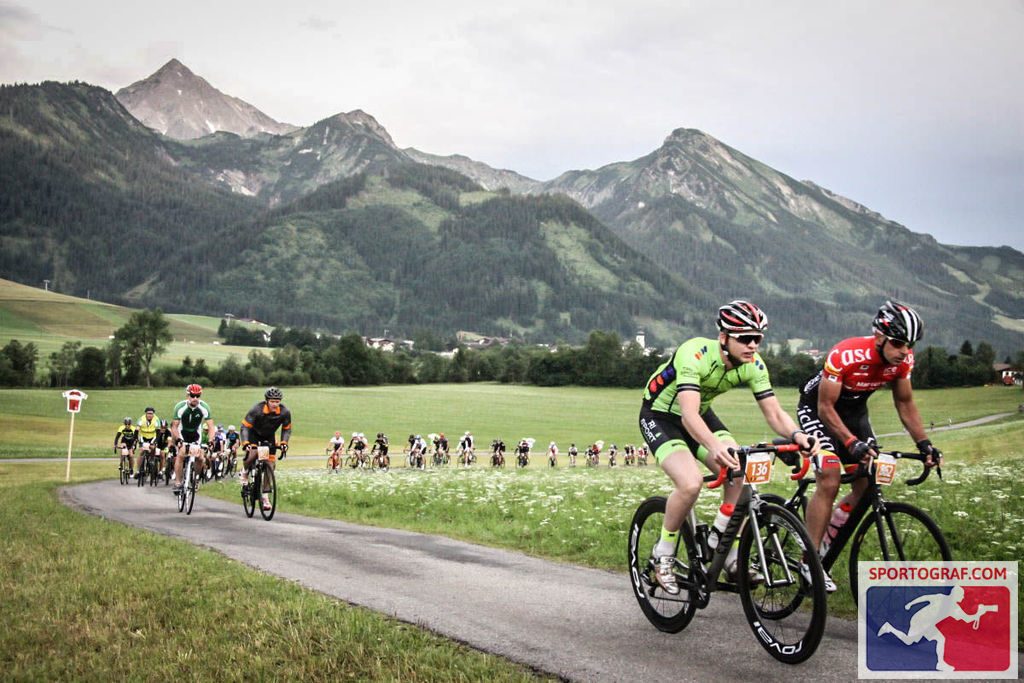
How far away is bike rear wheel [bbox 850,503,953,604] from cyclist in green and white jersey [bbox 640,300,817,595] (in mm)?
1364

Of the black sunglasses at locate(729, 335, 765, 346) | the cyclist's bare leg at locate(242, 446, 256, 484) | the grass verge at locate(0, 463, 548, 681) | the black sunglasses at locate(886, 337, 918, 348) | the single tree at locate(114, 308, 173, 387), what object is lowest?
the grass verge at locate(0, 463, 548, 681)

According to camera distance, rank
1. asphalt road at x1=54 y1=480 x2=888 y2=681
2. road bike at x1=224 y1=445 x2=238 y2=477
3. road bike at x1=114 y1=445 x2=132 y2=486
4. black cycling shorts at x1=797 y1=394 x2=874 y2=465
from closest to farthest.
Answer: asphalt road at x1=54 y1=480 x2=888 y2=681 < black cycling shorts at x1=797 y1=394 x2=874 y2=465 < road bike at x1=114 y1=445 x2=132 y2=486 < road bike at x1=224 y1=445 x2=238 y2=477

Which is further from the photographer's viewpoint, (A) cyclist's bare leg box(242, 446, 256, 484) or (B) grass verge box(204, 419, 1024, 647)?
(A) cyclist's bare leg box(242, 446, 256, 484)

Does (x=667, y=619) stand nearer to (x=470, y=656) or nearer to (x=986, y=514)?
(x=470, y=656)

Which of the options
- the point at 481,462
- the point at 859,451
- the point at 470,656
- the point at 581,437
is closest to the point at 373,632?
the point at 470,656

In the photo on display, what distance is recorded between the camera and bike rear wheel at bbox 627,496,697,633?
23.5 ft

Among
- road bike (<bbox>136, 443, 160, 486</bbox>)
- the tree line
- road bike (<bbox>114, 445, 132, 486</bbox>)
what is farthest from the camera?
the tree line

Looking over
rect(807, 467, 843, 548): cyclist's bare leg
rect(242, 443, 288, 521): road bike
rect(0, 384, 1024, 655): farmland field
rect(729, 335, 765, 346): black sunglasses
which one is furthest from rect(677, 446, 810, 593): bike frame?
→ rect(242, 443, 288, 521): road bike

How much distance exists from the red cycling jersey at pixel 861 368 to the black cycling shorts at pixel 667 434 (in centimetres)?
129

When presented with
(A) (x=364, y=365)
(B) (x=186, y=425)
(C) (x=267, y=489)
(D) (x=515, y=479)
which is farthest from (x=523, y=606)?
(A) (x=364, y=365)

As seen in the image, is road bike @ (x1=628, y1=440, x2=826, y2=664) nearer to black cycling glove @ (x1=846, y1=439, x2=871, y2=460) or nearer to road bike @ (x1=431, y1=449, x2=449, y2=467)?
black cycling glove @ (x1=846, y1=439, x2=871, y2=460)

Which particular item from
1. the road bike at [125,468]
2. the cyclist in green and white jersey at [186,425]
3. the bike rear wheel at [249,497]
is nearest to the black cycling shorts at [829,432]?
the bike rear wheel at [249,497]

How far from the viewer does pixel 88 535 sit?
13.0 meters

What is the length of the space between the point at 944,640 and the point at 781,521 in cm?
167
